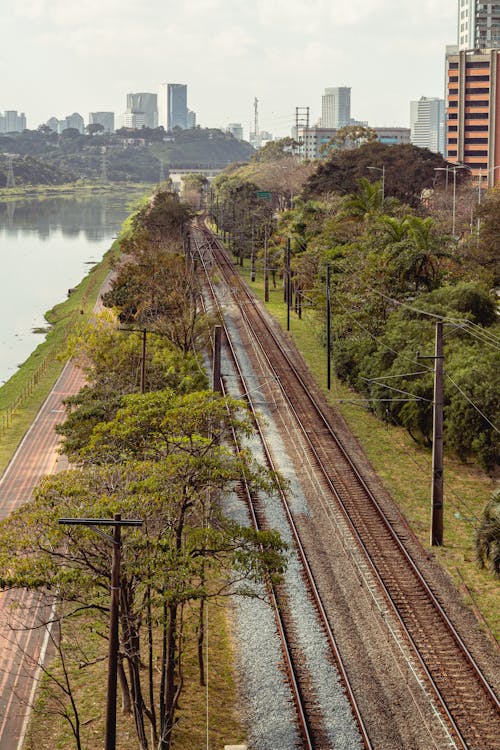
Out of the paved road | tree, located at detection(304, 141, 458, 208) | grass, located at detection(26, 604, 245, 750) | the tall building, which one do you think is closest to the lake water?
the paved road

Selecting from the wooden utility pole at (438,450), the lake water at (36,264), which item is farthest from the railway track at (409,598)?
the lake water at (36,264)

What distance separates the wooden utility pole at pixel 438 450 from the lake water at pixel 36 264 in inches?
1455

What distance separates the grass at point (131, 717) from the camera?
64.2 ft

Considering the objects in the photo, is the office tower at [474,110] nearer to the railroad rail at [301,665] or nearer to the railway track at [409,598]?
the railway track at [409,598]

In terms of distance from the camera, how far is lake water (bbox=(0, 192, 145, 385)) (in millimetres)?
74562

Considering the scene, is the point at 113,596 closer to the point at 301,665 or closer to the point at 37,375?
the point at 301,665

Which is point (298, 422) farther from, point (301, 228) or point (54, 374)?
point (301, 228)

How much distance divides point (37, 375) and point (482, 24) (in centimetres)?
15392

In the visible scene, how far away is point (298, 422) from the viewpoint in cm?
4209

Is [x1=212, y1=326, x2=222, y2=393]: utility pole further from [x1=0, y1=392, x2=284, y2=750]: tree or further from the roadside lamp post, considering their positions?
the roadside lamp post

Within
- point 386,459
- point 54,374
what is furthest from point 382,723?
point 54,374

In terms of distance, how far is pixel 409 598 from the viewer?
25.3 metres

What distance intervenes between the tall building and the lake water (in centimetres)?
7476

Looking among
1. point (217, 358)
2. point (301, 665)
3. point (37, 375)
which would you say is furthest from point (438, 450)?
point (37, 375)
